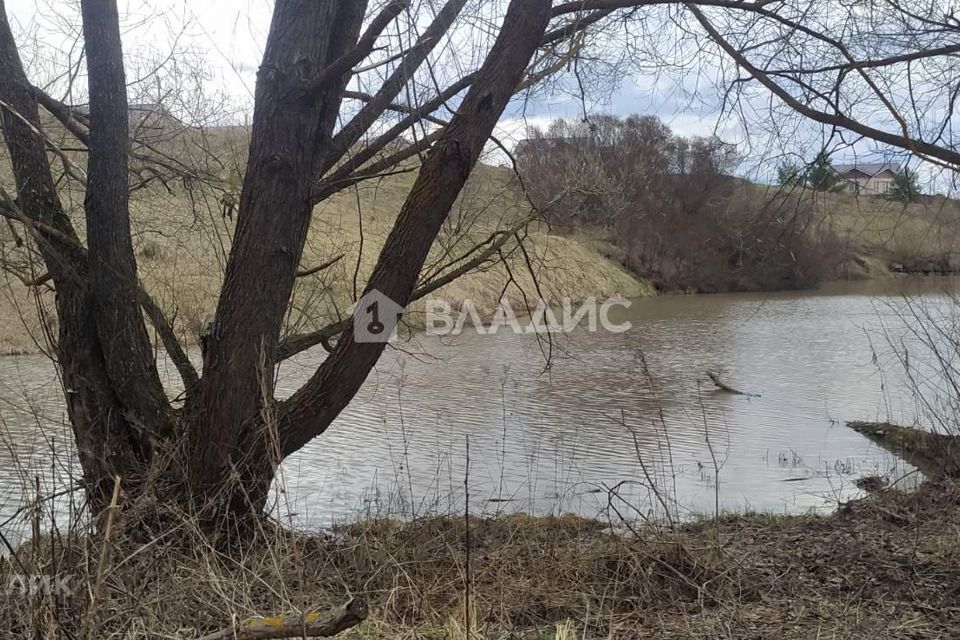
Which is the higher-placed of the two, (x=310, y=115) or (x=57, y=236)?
(x=310, y=115)

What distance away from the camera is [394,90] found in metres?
4.22

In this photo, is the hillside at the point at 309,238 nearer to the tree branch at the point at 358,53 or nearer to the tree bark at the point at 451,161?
the tree bark at the point at 451,161

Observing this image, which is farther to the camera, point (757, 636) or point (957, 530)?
point (957, 530)

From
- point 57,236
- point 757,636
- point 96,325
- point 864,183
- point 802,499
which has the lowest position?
point 802,499

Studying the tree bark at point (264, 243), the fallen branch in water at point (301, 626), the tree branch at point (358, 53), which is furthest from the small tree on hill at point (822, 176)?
the fallen branch in water at point (301, 626)

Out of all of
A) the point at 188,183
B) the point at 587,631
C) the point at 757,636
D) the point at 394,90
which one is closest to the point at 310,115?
the point at 394,90

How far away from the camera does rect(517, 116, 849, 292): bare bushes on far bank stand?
19.7 ft

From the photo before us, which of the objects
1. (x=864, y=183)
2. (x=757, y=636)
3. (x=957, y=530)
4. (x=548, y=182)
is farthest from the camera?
(x=548, y=182)

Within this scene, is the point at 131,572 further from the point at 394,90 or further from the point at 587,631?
the point at 394,90

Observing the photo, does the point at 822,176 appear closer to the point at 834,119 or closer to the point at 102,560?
the point at 834,119

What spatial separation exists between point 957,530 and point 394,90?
3967mm

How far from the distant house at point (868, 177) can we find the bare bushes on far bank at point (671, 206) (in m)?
0.31

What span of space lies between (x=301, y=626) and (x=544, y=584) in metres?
1.87

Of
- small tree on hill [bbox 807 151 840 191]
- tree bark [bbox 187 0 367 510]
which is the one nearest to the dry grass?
tree bark [bbox 187 0 367 510]
